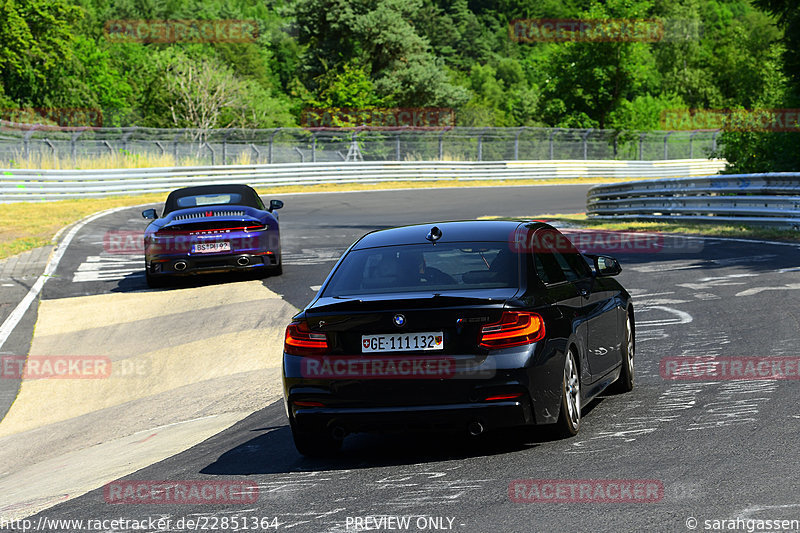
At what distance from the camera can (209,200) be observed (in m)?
16.8

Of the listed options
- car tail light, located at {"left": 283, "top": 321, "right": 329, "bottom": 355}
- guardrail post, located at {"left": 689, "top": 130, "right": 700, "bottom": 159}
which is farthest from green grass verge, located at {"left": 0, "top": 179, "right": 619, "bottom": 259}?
Answer: car tail light, located at {"left": 283, "top": 321, "right": 329, "bottom": 355}

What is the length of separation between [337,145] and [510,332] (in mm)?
43199

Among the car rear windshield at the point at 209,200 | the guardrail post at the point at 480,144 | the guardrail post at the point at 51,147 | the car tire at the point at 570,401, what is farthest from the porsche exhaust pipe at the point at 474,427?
the guardrail post at the point at 480,144

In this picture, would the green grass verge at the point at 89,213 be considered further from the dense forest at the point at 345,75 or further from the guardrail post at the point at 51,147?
the dense forest at the point at 345,75

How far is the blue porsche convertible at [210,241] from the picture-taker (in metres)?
15.7

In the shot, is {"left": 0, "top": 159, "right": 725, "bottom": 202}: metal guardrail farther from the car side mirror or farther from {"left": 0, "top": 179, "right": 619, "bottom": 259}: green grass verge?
the car side mirror

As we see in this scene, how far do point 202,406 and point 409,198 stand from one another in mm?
28991

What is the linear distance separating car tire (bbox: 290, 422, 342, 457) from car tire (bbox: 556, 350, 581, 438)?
134 centimetres

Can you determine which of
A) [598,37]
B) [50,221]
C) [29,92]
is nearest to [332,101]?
[598,37]

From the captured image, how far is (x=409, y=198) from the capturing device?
38094mm

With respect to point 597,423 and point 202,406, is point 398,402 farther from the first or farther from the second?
point 202,406

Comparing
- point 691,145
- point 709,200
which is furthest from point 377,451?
point 691,145

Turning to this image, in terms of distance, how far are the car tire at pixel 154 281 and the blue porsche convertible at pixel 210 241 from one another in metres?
0.02

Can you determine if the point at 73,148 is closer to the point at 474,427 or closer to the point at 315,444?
the point at 315,444
